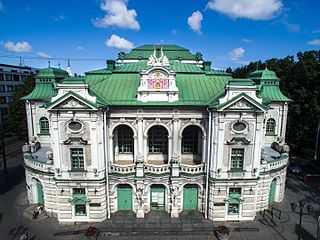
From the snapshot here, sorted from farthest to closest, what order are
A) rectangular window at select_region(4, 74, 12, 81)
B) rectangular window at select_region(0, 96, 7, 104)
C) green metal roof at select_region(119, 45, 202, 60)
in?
1. rectangular window at select_region(4, 74, 12, 81)
2. rectangular window at select_region(0, 96, 7, 104)
3. green metal roof at select_region(119, 45, 202, 60)

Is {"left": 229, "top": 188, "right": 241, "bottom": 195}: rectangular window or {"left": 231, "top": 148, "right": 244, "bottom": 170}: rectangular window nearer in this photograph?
{"left": 231, "top": 148, "right": 244, "bottom": 170}: rectangular window

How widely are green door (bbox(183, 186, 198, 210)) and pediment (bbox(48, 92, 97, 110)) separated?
13.9m

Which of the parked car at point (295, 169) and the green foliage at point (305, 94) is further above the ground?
the green foliage at point (305, 94)

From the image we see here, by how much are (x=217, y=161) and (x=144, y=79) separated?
38.2 ft

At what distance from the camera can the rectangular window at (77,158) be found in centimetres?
2419

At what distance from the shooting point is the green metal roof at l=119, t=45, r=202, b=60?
125 ft

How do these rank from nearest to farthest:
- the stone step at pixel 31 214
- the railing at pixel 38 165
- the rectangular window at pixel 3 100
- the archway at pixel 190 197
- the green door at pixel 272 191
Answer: the railing at pixel 38 165, the stone step at pixel 31 214, the archway at pixel 190 197, the green door at pixel 272 191, the rectangular window at pixel 3 100

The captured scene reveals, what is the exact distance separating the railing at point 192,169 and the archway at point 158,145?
11.1 feet

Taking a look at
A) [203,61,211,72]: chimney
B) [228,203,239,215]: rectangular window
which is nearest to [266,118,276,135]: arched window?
[203,61,211,72]: chimney

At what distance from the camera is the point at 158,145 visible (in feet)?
94.8

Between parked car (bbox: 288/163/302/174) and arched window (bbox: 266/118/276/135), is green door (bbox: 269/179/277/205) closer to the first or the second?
→ arched window (bbox: 266/118/276/135)

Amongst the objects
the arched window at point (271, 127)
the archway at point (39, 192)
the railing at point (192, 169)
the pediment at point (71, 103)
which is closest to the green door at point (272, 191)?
the arched window at point (271, 127)

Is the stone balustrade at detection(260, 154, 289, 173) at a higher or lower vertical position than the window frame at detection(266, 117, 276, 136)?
lower

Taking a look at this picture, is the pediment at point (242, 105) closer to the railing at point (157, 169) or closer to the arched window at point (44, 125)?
the railing at point (157, 169)
